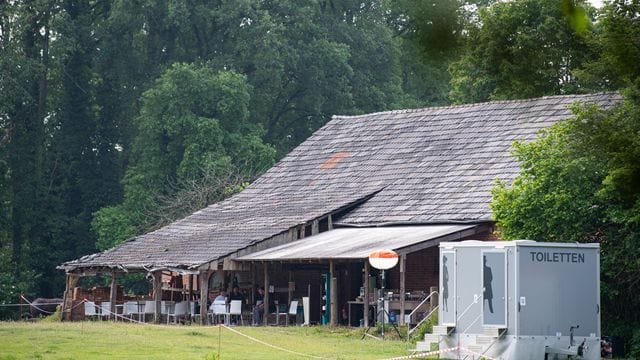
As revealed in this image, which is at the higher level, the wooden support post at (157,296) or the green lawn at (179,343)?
the wooden support post at (157,296)

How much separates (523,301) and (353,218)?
15860mm

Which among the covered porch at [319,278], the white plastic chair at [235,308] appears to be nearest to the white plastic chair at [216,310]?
the white plastic chair at [235,308]

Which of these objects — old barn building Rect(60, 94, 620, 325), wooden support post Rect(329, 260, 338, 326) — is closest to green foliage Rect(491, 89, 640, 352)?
old barn building Rect(60, 94, 620, 325)

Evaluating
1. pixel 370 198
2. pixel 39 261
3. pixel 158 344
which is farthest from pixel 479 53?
pixel 39 261

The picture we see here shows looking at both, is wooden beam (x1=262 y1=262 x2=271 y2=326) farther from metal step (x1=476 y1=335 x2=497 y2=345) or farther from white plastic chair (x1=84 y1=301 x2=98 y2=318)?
metal step (x1=476 y1=335 x2=497 y2=345)

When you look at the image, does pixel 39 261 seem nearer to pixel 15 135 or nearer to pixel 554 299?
pixel 15 135

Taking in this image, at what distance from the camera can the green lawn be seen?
90.3 feet

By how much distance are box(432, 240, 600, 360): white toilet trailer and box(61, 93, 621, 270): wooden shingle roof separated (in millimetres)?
9714

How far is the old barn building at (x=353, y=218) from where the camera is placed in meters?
38.8

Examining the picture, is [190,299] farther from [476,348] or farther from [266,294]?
[476,348]

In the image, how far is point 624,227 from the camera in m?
31.5

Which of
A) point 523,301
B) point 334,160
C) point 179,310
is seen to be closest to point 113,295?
point 179,310

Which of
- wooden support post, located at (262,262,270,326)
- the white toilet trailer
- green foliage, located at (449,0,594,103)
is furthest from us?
green foliage, located at (449,0,594,103)

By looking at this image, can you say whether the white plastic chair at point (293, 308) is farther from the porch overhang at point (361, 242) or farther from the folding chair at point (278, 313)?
the porch overhang at point (361, 242)
